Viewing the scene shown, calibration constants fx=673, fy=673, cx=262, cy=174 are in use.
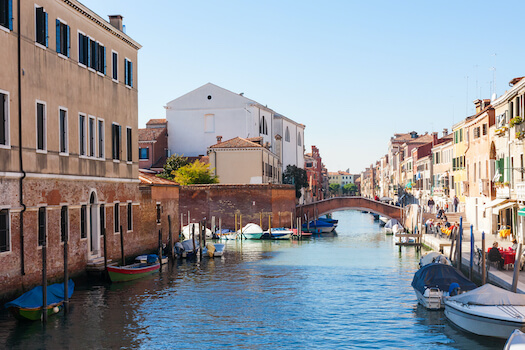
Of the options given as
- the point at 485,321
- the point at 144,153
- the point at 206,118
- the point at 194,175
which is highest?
the point at 206,118

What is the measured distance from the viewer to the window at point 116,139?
21234mm

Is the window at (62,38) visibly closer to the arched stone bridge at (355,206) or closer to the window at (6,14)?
the window at (6,14)

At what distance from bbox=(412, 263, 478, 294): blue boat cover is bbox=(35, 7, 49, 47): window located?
1097 cm

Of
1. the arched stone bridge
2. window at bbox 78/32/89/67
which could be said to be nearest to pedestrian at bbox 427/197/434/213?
the arched stone bridge

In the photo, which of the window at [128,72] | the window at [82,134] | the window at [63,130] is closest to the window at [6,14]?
the window at [63,130]

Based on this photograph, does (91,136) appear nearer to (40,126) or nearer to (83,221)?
(83,221)

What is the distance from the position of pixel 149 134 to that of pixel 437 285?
3815 cm

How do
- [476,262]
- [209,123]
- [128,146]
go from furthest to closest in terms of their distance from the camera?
[209,123] → [128,146] → [476,262]

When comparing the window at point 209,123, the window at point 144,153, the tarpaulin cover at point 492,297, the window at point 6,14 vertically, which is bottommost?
the tarpaulin cover at point 492,297

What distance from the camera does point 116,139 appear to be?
2156 centimetres

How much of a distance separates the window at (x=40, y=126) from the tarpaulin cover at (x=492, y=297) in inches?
405

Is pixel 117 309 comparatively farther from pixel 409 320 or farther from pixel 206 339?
pixel 409 320


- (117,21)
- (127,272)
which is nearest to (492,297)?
(127,272)

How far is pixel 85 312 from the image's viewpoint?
15477mm
